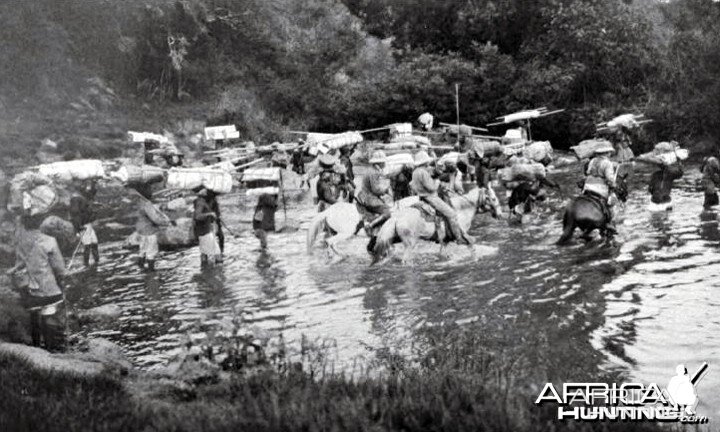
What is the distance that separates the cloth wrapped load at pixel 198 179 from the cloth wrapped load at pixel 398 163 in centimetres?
331

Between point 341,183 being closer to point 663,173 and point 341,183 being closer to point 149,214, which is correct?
point 149,214

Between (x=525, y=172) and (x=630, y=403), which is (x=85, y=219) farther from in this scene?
(x=630, y=403)

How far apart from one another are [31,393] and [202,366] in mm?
1583

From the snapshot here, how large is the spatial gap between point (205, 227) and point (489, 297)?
5590 mm

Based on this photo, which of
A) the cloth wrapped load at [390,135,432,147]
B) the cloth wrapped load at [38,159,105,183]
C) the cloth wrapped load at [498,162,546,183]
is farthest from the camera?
the cloth wrapped load at [390,135,432,147]

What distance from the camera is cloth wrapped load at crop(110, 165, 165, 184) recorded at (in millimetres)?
13094

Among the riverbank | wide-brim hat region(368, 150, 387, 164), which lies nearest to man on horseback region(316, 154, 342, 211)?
wide-brim hat region(368, 150, 387, 164)

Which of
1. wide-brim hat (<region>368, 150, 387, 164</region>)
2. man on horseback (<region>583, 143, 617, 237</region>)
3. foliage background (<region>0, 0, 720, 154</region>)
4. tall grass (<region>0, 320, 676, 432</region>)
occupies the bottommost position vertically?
tall grass (<region>0, 320, 676, 432</region>)

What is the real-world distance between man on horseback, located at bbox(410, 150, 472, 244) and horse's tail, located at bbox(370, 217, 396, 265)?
0.72m

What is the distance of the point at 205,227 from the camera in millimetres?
13562

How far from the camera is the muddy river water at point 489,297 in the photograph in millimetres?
8211

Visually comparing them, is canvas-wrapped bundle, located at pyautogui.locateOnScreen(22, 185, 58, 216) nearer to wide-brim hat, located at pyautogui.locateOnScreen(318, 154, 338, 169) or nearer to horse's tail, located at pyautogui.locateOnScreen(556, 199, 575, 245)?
wide-brim hat, located at pyautogui.locateOnScreen(318, 154, 338, 169)

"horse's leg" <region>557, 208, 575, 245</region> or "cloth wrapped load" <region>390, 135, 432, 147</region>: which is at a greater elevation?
"cloth wrapped load" <region>390, 135, 432, 147</region>

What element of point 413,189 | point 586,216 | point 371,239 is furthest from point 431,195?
point 586,216
